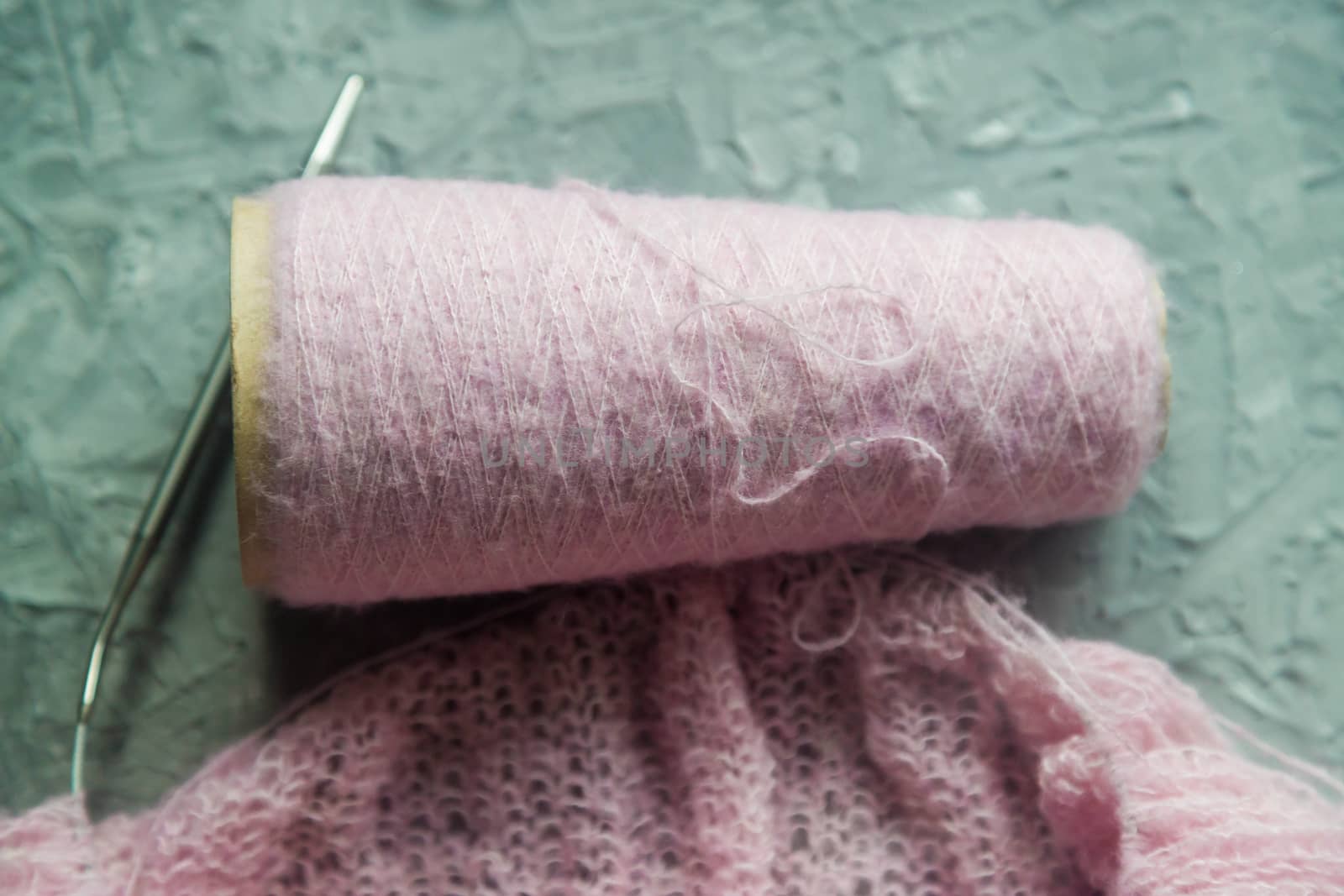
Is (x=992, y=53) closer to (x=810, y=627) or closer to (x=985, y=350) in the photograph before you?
(x=985, y=350)

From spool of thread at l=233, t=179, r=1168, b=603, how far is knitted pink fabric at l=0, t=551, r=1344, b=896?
84mm

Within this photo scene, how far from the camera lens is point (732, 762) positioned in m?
0.66

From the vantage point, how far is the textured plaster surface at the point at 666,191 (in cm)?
70

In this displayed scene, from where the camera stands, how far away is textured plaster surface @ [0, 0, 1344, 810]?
697 mm

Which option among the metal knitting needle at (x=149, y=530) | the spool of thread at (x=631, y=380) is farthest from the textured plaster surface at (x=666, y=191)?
the spool of thread at (x=631, y=380)

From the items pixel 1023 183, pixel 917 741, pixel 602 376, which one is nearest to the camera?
pixel 602 376

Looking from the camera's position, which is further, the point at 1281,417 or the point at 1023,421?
the point at 1281,417

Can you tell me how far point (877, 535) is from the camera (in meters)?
0.65

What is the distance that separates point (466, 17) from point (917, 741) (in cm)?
71

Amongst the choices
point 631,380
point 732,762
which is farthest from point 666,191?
point 732,762

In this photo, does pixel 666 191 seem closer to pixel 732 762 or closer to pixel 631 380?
pixel 631 380

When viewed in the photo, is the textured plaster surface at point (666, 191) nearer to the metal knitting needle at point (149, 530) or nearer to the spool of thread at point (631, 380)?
the metal knitting needle at point (149, 530)

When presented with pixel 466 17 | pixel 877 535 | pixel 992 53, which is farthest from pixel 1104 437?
pixel 466 17

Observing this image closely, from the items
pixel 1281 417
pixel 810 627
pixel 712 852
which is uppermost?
pixel 1281 417
